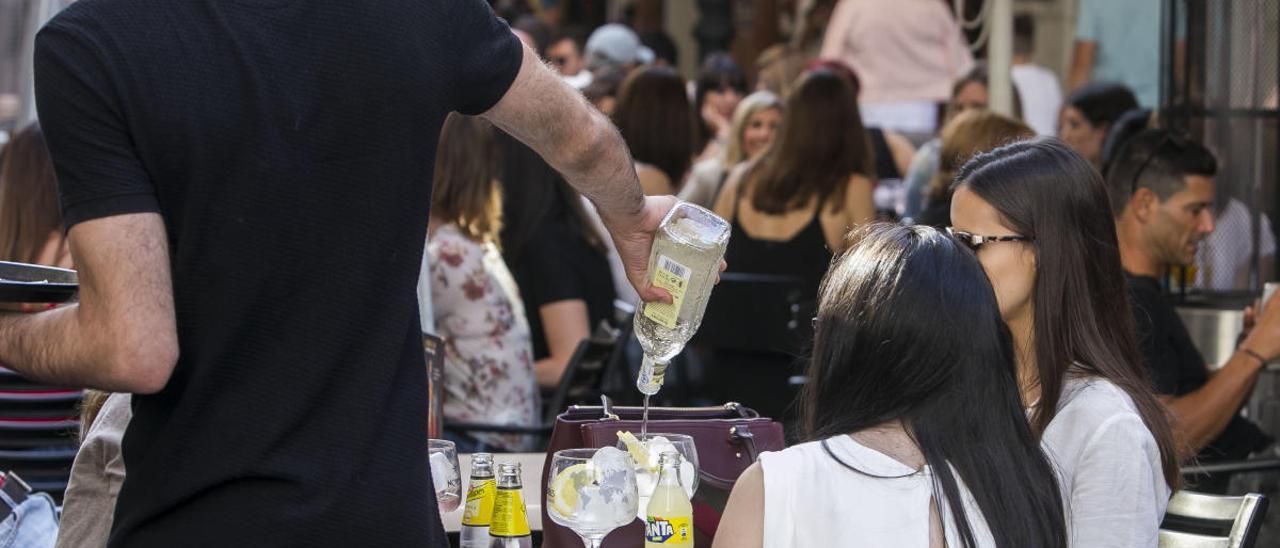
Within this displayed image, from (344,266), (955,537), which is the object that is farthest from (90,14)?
(955,537)

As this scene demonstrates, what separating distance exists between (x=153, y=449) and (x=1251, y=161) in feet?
15.3

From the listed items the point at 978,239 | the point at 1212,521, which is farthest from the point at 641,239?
the point at 1212,521

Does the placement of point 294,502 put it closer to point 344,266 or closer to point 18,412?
point 344,266

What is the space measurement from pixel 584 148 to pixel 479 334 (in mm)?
2657

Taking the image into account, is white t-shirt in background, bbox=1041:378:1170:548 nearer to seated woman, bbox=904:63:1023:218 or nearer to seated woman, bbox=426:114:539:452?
seated woman, bbox=426:114:539:452

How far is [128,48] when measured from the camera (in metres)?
Answer: 1.90

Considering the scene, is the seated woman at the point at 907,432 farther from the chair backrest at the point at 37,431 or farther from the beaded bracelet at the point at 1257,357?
the chair backrest at the point at 37,431

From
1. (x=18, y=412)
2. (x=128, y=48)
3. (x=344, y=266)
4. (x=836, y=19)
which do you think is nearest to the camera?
(x=128, y=48)

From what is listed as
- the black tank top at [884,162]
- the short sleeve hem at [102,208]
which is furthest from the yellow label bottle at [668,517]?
the black tank top at [884,162]

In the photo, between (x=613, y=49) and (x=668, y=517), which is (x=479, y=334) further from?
(x=613, y=49)

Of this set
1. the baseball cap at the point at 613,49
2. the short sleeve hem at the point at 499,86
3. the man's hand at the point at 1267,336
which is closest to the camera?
the short sleeve hem at the point at 499,86

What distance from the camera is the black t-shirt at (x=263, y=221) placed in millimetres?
1898

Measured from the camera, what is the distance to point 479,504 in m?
2.73

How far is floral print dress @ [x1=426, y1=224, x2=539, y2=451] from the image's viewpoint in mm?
4898
